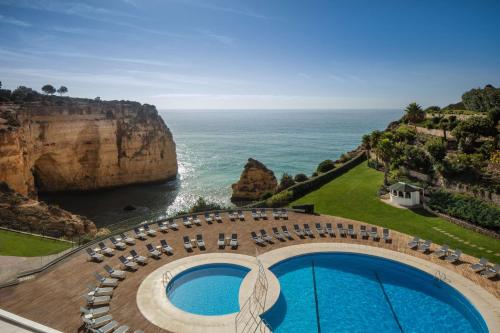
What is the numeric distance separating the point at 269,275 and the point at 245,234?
20.2ft

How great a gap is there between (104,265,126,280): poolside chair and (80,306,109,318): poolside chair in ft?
9.97

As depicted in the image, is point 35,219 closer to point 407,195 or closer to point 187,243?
point 187,243

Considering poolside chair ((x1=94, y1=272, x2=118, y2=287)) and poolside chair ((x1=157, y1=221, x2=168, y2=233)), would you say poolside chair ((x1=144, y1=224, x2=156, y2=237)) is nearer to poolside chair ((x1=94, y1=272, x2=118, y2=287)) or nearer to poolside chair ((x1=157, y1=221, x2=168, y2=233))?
poolside chair ((x1=157, y1=221, x2=168, y2=233))

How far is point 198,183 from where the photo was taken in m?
66.2

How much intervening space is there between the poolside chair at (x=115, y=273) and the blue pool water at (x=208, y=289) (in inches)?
107

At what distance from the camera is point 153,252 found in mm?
20844

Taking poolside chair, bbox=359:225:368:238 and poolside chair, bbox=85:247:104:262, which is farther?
poolside chair, bbox=359:225:368:238

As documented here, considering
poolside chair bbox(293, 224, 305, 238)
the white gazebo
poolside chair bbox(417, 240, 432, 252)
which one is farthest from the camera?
the white gazebo

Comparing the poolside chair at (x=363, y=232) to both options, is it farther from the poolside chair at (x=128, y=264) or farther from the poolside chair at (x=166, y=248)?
the poolside chair at (x=128, y=264)

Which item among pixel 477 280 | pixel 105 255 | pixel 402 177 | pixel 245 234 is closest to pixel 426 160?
pixel 402 177

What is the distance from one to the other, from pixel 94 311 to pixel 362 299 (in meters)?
13.1

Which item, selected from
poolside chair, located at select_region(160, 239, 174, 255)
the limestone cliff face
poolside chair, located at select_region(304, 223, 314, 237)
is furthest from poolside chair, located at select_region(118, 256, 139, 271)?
the limestone cliff face

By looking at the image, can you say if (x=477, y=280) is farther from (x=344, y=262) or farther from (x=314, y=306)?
(x=314, y=306)

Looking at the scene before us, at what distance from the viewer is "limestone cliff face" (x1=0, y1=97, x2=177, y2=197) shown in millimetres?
46062
